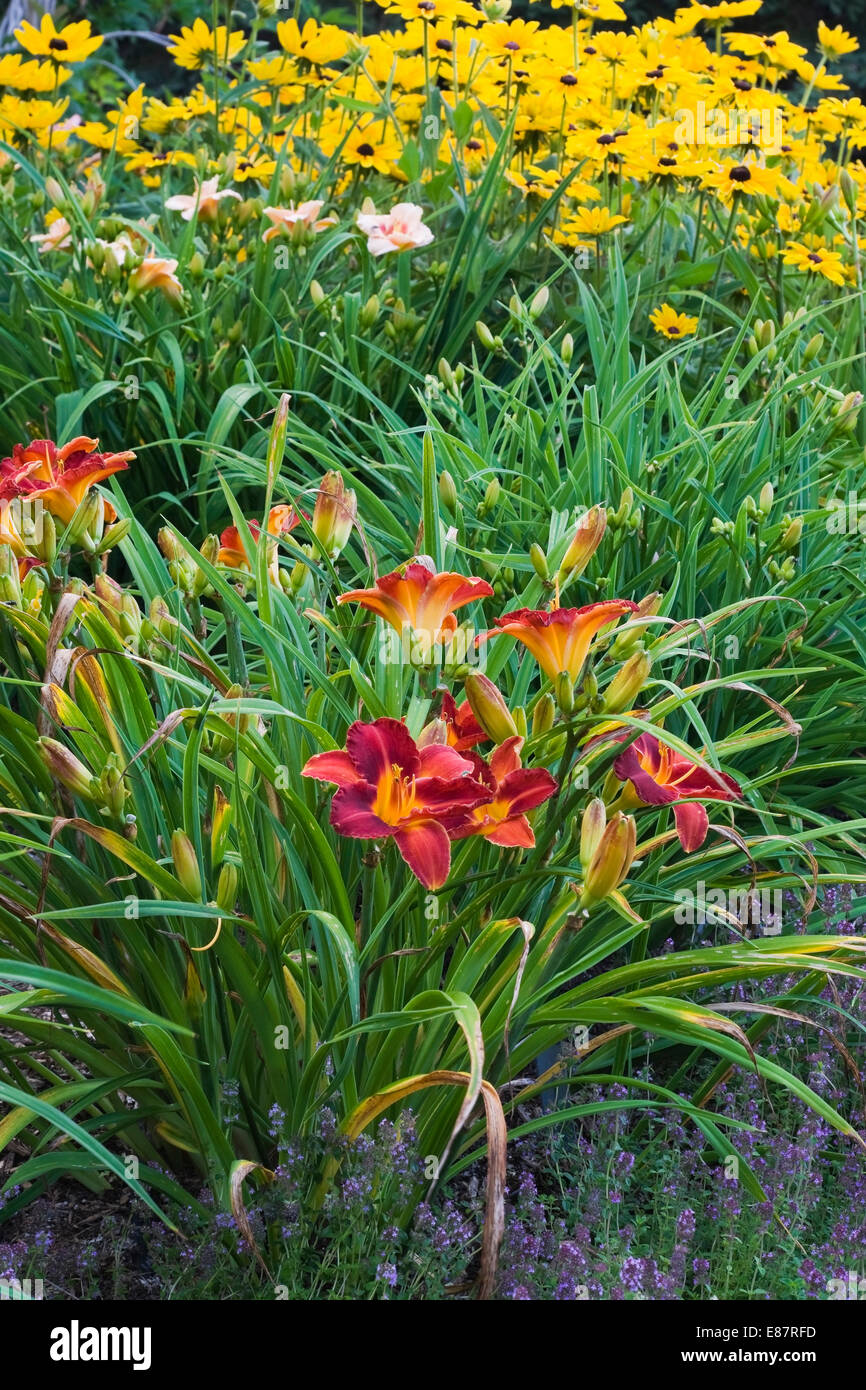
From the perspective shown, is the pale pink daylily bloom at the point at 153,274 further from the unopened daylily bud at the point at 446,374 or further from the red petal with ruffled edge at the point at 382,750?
the red petal with ruffled edge at the point at 382,750

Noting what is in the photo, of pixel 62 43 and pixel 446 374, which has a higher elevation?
pixel 62 43

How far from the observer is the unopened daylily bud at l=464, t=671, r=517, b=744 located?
1.40 metres

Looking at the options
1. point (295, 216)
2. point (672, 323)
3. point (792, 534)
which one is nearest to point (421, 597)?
point (792, 534)

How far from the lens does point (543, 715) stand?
150 cm

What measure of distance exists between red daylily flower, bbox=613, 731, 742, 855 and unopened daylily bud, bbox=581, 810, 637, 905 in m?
0.07

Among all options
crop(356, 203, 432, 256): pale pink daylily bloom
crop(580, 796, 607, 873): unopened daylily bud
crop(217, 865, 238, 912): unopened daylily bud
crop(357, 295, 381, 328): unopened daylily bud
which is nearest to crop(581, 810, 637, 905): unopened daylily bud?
crop(580, 796, 607, 873): unopened daylily bud

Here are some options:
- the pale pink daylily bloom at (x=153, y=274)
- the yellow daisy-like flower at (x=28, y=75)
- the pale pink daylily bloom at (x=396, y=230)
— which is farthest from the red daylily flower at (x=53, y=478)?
the yellow daisy-like flower at (x=28, y=75)

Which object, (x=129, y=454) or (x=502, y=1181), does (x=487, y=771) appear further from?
(x=129, y=454)

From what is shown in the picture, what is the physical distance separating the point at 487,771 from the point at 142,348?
1.89 metres

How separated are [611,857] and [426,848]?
0.19 metres

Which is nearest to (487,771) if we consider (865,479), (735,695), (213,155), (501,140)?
(735,695)

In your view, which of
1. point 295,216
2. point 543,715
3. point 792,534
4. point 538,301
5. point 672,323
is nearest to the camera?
point 543,715

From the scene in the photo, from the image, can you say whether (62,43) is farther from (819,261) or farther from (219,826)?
(219,826)

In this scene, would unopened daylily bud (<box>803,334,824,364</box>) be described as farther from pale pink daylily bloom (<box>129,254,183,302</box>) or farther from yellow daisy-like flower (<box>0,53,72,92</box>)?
yellow daisy-like flower (<box>0,53,72,92</box>)
